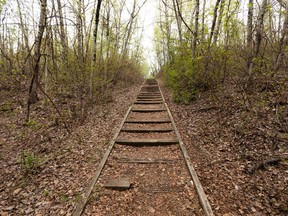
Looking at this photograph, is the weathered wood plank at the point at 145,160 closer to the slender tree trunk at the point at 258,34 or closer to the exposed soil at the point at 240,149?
Result: the exposed soil at the point at 240,149

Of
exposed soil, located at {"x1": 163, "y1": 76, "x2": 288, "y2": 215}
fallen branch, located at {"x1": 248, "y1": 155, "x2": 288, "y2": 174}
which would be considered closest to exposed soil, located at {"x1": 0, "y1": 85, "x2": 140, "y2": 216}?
exposed soil, located at {"x1": 163, "y1": 76, "x2": 288, "y2": 215}

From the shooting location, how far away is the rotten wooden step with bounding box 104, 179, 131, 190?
2.69m

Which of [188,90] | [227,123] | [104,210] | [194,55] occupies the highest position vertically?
[194,55]

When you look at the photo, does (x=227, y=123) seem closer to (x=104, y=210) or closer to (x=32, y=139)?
(x=104, y=210)

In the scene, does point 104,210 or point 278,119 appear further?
point 278,119

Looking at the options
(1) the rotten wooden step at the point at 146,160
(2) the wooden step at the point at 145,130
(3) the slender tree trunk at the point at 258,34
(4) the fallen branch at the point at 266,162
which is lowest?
(1) the rotten wooden step at the point at 146,160

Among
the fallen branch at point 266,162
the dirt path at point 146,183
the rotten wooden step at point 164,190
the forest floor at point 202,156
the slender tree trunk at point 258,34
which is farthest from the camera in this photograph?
the slender tree trunk at point 258,34

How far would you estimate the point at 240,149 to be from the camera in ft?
11.8

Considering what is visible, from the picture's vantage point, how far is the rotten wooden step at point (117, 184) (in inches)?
106

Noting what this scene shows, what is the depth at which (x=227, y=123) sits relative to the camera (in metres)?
4.54

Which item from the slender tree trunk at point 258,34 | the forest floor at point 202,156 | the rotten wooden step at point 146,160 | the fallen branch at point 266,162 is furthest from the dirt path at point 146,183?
the slender tree trunk at point 258,34

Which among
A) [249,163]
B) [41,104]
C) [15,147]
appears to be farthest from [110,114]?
[249,163]

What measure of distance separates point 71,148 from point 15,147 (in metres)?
1.83

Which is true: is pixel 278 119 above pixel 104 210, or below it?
above
